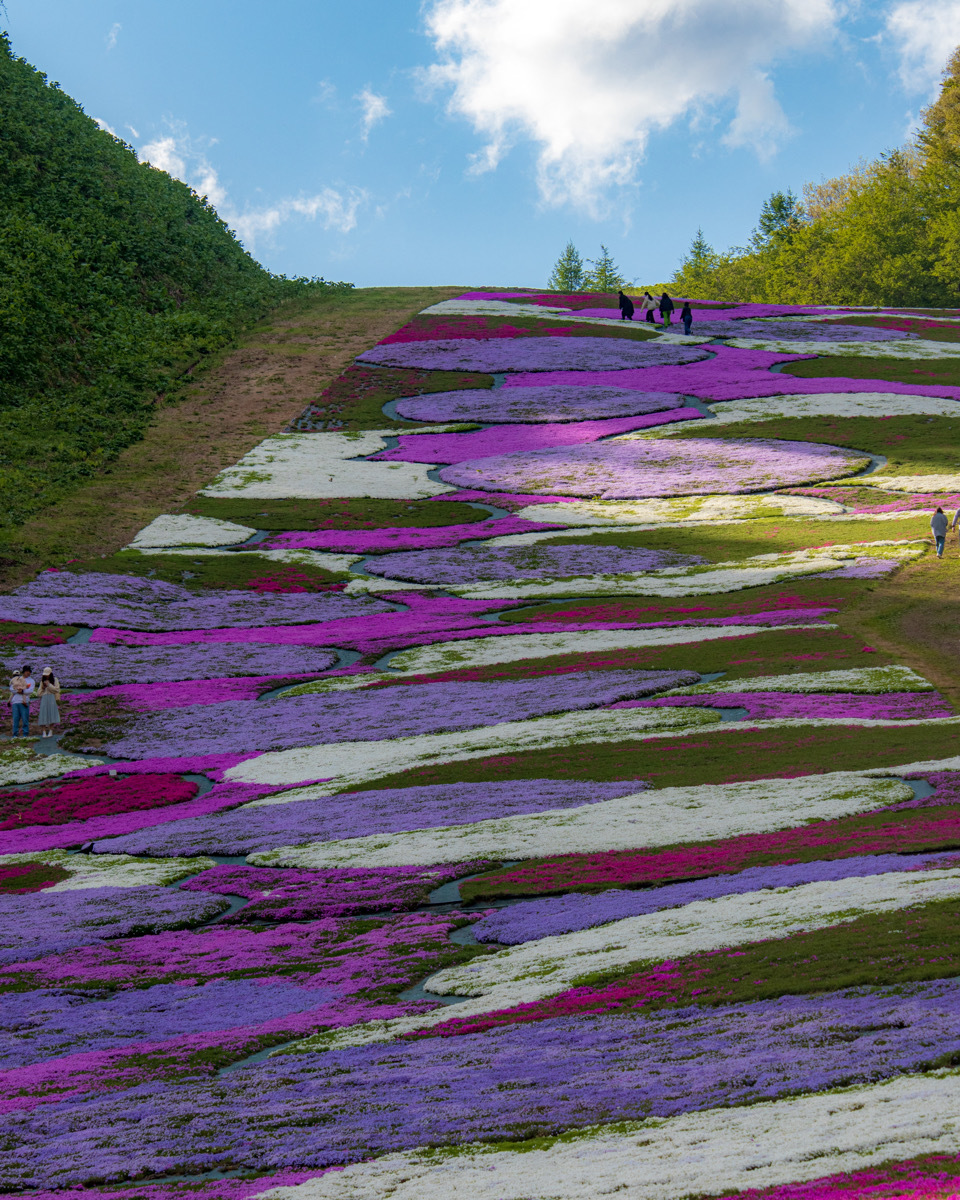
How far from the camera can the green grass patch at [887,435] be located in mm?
66062

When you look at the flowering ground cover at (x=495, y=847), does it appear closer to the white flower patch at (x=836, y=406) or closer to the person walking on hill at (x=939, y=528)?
the person walking on hill at (x=939, y=528)

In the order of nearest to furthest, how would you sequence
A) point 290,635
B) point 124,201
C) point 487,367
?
point 290,635 < point 487,367 < point 124,201

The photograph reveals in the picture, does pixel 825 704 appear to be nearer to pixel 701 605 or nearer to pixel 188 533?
pixel 701 605

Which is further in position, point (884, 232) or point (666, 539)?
point (884, 232)

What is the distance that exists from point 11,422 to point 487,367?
35827 mm

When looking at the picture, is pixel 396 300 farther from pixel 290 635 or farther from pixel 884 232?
pixel 290 635

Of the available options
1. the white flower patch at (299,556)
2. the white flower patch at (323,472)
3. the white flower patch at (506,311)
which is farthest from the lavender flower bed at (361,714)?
the white flower patch at (506,311)

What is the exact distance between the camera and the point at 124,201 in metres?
110

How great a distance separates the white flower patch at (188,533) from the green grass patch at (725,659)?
942 inches

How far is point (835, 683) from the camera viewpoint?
34.5 metres

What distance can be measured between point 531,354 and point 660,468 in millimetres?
28526

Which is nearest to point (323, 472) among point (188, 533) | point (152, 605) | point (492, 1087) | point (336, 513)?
point (336, 513)

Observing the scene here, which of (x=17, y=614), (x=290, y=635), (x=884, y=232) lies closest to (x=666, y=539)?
(x=290, y=635)

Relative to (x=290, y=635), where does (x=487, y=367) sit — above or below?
above
